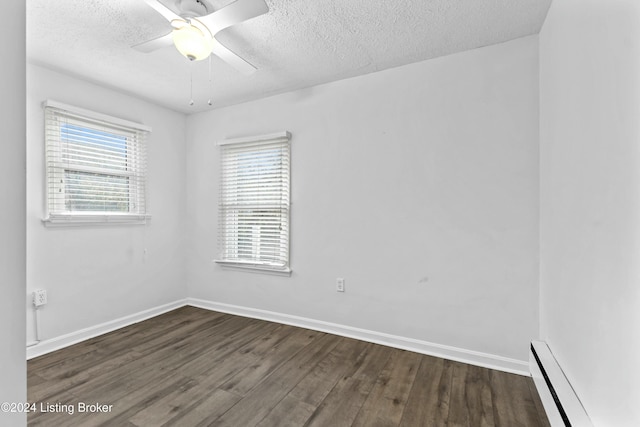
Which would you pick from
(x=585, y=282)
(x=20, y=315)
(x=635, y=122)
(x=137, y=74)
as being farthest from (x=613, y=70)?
(x=137, y=74)

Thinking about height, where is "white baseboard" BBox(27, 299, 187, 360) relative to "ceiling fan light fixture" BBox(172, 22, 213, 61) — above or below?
below

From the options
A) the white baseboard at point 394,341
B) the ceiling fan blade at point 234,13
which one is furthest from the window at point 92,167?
the ceiling fan blade at point 234,13

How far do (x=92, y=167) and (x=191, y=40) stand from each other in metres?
1.93

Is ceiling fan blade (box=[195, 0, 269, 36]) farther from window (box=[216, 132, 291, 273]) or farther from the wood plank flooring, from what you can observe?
the wood plank flooring

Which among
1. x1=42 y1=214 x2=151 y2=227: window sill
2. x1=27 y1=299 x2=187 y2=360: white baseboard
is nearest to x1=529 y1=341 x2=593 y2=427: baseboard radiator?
x1=27 y1=299 x2=187 y2=360: white baseboard

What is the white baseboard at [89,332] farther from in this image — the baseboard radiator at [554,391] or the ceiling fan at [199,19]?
the baseboard radiator at [554,391]

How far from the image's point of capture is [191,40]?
5.65 feet

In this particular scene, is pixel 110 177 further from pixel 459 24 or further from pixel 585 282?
pixel 585 282

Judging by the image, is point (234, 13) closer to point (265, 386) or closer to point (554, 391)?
point (265, 386)

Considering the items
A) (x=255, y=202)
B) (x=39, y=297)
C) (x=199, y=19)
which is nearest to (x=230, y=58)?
(x=199, y=19)

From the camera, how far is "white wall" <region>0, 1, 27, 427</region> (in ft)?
1.73

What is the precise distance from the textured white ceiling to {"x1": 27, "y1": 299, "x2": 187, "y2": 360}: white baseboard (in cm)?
235

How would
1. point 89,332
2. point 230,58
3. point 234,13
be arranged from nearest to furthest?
1. point 234,13
2. point 230,58
3. point 89,332

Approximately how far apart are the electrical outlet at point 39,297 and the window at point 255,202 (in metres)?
1.58
